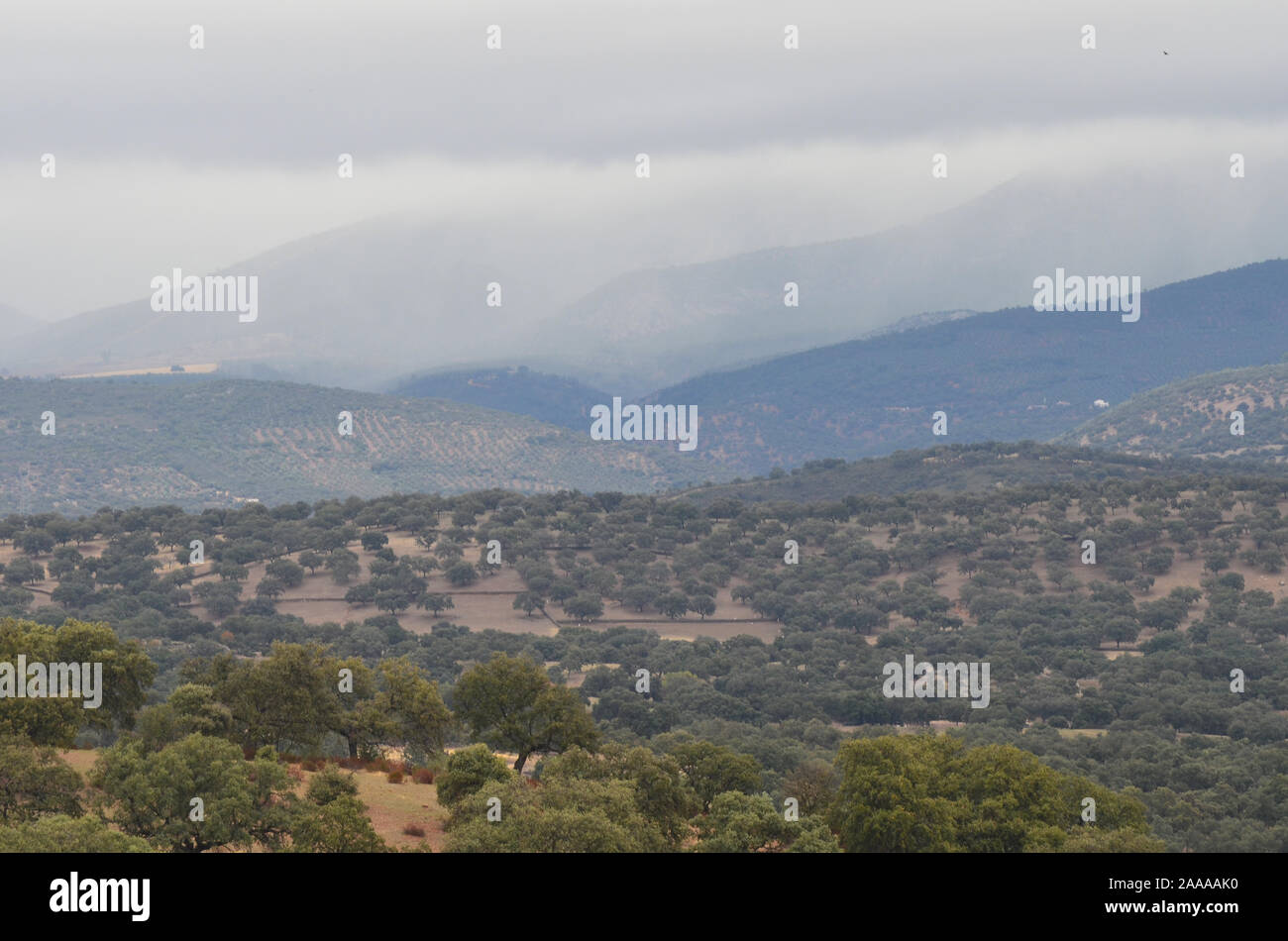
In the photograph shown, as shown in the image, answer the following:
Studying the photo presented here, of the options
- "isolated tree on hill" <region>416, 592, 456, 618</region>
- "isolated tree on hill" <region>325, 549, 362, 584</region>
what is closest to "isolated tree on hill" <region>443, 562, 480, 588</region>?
"isolated tree on hill" <region>416, 592, 456, 618</region>

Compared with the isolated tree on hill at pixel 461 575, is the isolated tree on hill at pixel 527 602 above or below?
below

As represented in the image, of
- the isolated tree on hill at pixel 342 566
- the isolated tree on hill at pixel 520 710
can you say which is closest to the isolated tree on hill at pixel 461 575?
the isolated tree on hill at pixel 342 566

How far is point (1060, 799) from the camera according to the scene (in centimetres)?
3994

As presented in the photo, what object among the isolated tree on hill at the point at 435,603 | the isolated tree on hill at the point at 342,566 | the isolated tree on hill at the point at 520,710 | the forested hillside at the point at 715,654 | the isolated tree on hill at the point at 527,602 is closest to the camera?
the forested hillside at the point at 715,654

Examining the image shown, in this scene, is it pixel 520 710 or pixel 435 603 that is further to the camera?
pixel 435 603

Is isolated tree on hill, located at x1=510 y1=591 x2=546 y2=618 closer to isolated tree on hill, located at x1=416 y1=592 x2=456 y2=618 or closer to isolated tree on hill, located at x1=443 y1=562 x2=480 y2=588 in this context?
isolated tree on hill, located at x1=443 y1=562 x2=480 y2=588

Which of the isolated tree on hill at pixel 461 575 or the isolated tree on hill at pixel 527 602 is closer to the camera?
the isolated tree on hill at pixel 527 602

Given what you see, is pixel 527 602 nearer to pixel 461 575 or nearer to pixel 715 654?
pixel 461 575

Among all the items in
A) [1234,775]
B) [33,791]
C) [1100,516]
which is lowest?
[1234,775]

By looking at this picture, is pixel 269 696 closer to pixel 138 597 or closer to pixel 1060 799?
pixel 1060 799

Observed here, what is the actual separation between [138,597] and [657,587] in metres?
40.0

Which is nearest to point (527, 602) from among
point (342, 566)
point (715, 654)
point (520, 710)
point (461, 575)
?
point (461, 575)

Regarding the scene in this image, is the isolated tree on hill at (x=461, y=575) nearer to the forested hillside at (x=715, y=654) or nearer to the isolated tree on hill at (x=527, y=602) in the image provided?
the forested hillside at (x=715, y=654)
